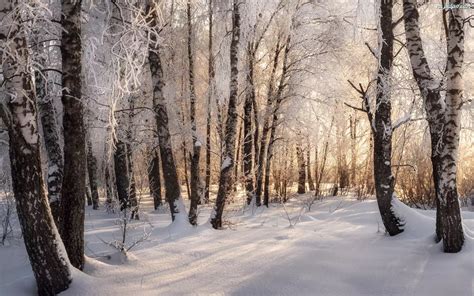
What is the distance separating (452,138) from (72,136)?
176 inches

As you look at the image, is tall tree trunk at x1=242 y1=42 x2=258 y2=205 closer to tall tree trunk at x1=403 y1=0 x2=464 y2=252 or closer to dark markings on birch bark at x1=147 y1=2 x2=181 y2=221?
dark markings on birch bark at x1=147 y1=2 x2=181 y2=221

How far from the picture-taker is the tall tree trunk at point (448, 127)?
4.94 metres

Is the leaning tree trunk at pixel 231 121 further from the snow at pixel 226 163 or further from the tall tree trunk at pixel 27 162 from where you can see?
the tall tree trunk at pixel 27 162

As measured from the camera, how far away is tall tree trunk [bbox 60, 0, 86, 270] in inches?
185

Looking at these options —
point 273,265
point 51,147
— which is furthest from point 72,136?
point 273,265

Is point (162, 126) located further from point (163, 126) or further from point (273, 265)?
point (273, 265)

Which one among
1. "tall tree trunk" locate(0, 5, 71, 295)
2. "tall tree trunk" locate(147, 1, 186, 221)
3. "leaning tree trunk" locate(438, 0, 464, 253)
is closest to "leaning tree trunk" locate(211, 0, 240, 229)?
"tall tree trunk" locate(147, 1, 186, 221)

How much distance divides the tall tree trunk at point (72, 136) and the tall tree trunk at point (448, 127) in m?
4.28

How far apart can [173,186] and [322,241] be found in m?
3.04

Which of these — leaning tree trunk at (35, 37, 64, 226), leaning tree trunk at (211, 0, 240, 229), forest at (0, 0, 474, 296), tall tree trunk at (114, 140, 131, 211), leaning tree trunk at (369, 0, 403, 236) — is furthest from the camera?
tall tree trunk at (114, 140, 131, 211)

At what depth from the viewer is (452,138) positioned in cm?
504

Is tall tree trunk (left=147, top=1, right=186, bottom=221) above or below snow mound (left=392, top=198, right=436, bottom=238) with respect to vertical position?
above

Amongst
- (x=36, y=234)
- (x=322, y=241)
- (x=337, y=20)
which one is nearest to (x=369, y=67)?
(x=337, y=20)

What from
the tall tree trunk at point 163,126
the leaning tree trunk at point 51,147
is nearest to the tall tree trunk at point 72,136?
the leaning tree trunk at point 51,147
